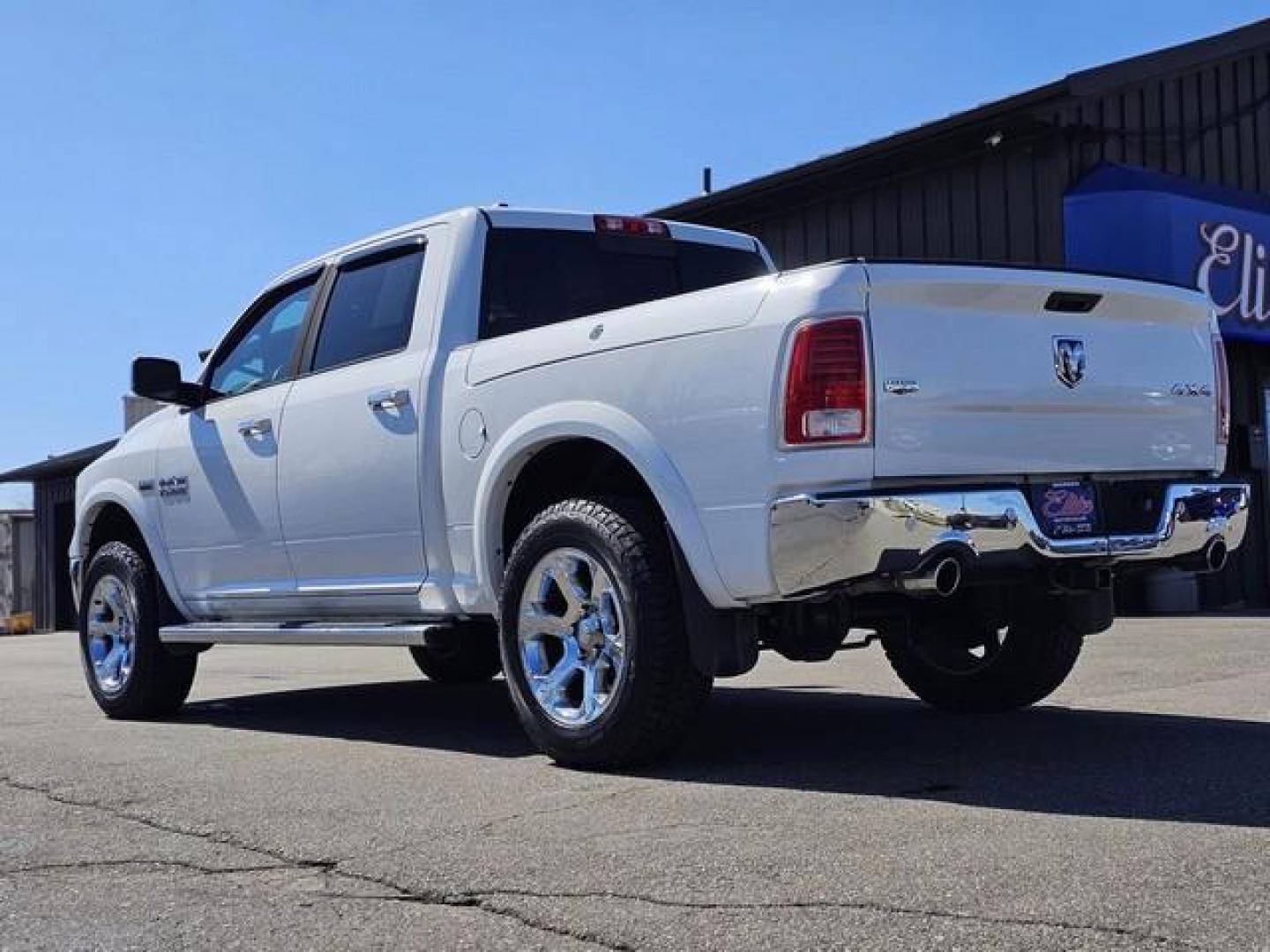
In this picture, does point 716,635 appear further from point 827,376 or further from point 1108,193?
point 1108,193

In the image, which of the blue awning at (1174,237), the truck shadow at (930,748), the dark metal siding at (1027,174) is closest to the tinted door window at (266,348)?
the truck shadow at (930,748)

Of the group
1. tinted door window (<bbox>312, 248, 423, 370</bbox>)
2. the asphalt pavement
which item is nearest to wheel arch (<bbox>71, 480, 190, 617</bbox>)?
the asphalt pavement

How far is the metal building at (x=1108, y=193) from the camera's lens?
42.7 ft

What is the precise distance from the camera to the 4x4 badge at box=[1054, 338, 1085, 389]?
479 centimetres

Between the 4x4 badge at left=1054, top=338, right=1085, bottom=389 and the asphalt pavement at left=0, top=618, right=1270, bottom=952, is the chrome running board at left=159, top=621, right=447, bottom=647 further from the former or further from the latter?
the 4x4 badge at left=1054, top=338, right=1085, bottom=389

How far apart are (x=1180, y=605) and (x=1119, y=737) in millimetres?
8510

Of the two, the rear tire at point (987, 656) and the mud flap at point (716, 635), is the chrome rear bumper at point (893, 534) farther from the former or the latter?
the rear tire at point (987, 656)

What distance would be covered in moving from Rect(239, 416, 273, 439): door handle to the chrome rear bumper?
10.3ft

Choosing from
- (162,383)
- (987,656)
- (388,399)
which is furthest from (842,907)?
(162,383)

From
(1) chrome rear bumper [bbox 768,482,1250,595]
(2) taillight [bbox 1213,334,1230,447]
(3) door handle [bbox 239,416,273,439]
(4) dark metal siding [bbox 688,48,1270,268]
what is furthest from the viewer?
(4) dark metal siding [bbox 688,48,1270,268]

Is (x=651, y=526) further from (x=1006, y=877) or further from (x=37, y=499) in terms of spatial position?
(x=37, y=499)

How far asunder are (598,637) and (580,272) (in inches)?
79.9

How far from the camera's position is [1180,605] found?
1336 cm

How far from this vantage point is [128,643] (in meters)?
7.46
